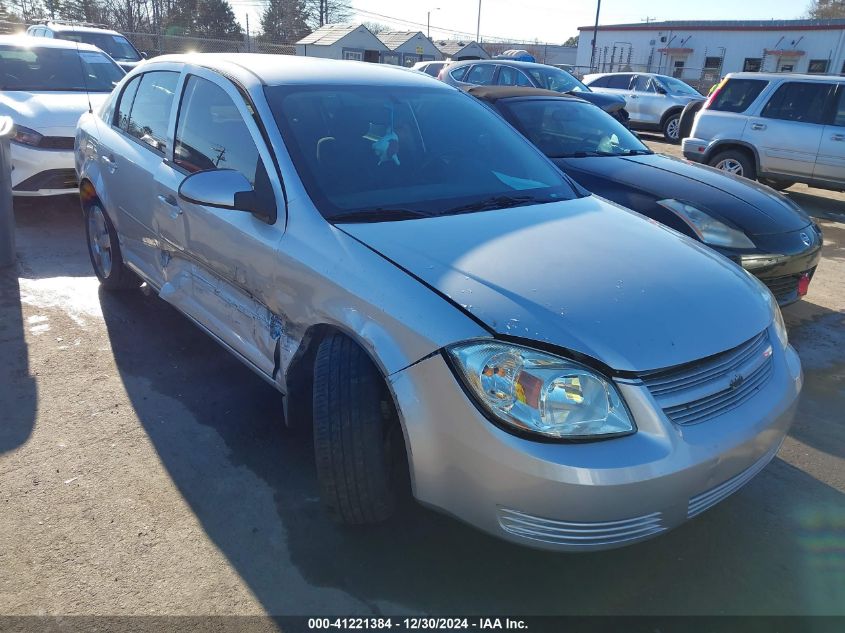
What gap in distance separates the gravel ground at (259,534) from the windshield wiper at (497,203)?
1287 millimetres

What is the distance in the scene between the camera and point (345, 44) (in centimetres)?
3666

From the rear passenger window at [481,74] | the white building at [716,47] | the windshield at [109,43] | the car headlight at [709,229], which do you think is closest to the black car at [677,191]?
the car headlight at [709,229]

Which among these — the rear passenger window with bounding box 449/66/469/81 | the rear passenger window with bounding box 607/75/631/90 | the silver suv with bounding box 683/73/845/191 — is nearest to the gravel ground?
the silver suv with bounding box 683/73/845/191

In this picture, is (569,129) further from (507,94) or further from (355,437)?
(355,437)

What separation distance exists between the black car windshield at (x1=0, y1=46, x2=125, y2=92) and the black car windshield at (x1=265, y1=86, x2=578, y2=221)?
5.85 m

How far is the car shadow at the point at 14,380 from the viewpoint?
3133 mm

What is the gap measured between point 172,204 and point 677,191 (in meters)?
3.44

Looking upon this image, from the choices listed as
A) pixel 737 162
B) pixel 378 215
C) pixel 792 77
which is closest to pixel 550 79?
pixel 737 162

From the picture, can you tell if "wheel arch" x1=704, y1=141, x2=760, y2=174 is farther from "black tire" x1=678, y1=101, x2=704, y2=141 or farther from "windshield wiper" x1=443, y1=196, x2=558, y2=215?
"windshield wiper" x1=443, y1=196, x2=558, y2=215

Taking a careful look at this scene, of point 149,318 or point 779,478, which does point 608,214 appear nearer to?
point 779,478

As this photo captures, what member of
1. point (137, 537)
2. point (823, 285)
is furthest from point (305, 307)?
point (823, 285)

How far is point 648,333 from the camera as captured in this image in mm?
2080

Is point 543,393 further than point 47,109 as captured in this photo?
A: No

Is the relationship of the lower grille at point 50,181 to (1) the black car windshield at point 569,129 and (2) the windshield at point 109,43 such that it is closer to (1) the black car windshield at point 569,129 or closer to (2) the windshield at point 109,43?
(1) the black car windshield at point 569,129
